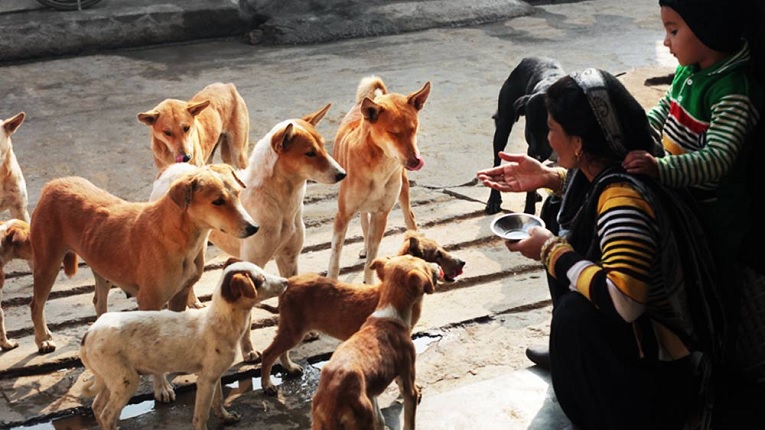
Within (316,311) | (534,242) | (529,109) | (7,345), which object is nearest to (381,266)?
(316,311)

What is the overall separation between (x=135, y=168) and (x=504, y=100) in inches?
114

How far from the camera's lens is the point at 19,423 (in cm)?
462

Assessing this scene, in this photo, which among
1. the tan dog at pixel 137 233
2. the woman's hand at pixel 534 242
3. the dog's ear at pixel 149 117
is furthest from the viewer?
the dog's ear at pixel 149 117

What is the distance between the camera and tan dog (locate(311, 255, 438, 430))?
12.9 feet

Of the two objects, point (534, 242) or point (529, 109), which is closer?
point (534, 242)

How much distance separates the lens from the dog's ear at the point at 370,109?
565cm

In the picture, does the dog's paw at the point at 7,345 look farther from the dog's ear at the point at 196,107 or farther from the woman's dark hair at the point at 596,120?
the woman's dark hair at the point at 596,120

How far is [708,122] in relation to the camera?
3932 mm

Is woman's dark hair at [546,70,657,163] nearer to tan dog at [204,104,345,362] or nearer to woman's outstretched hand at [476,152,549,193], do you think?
woman's outstretched hand at [476,152,549,193]

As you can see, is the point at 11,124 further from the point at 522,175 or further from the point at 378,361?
the point at 522,175

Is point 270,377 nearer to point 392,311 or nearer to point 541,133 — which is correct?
point 392,311

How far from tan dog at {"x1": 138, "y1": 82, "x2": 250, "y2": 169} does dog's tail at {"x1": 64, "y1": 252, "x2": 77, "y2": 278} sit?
120 cm

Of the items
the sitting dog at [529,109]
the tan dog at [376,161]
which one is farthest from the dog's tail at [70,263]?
the sitting dog at [529,109]

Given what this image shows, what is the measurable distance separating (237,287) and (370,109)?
170 centimetres
